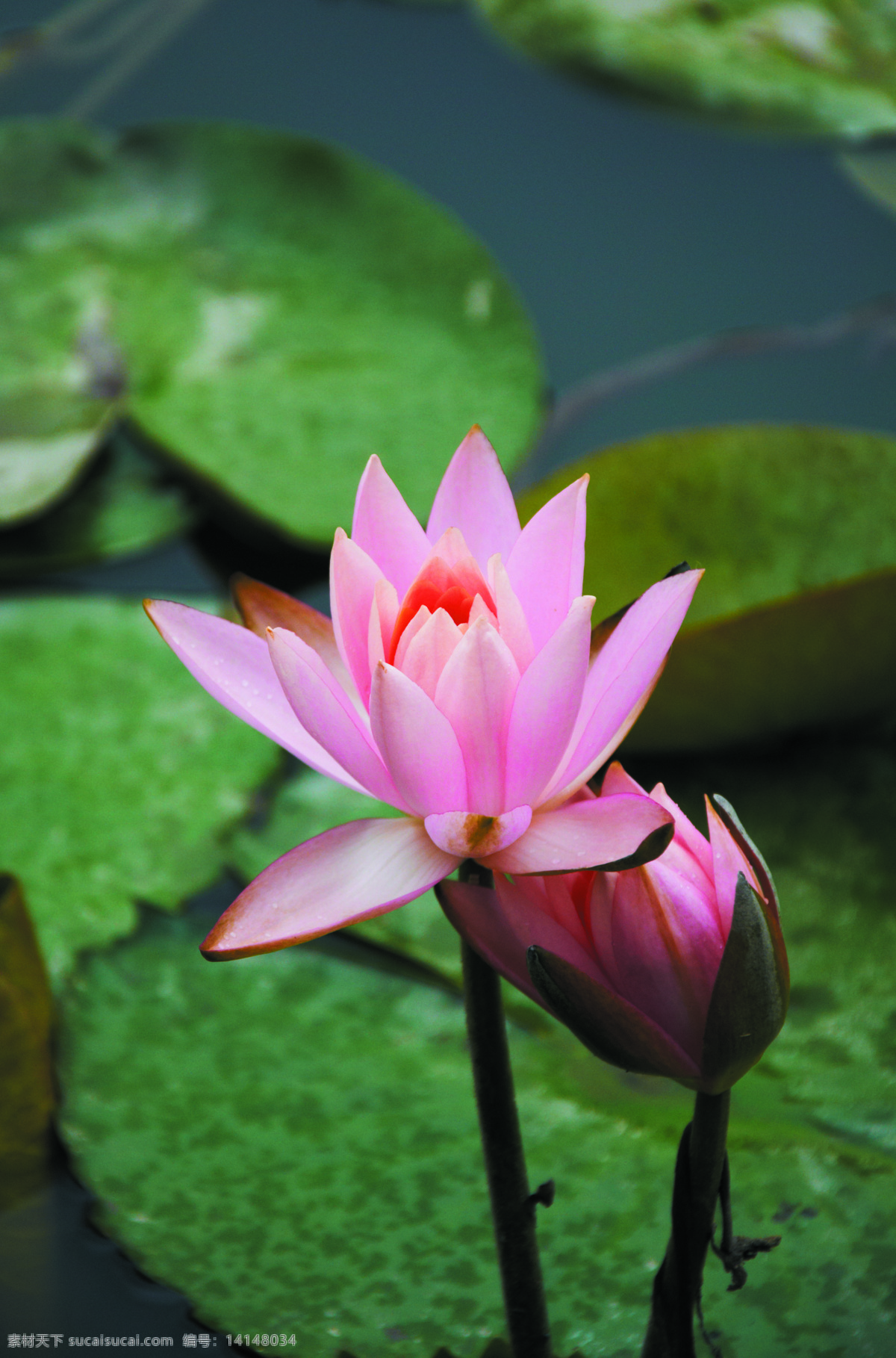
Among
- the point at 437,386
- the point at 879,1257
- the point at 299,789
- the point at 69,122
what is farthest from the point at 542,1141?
the point at 69,122

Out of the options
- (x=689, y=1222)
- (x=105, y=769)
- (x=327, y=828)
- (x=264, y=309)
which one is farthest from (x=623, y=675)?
(x=264, y=309)

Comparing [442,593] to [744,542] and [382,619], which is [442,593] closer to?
[382,619]

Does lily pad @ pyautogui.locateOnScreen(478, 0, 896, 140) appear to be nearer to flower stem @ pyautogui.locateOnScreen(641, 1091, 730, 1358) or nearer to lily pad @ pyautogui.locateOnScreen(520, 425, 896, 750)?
lily pad @ pyautogui.locateOnScreen(520, 425, 896, 750)

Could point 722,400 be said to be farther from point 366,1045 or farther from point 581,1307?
point 581,1307

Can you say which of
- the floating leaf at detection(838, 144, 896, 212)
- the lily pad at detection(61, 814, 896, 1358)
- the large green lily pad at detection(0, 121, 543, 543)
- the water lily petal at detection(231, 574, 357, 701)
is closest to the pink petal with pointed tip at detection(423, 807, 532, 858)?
the water lily petal at detection(231, 574, 357, 701)

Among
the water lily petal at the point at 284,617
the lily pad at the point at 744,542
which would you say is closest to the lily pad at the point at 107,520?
the lily pad at the point at 744,542

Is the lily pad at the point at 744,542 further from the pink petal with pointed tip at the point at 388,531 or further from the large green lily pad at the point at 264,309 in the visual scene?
the pink petal with pointed tip at the point at 388,531
